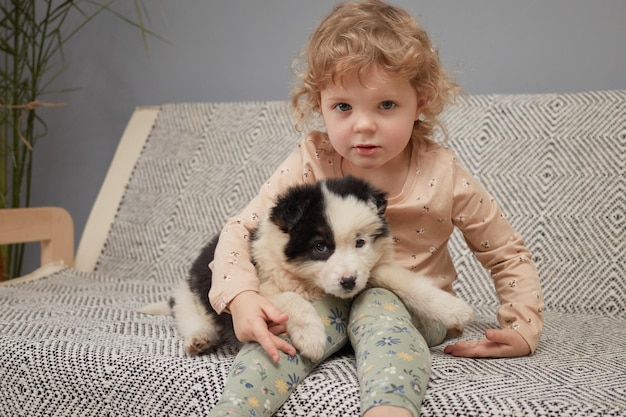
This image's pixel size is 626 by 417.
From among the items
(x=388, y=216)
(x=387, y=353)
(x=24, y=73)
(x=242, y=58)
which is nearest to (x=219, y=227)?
(x=242, y=58)

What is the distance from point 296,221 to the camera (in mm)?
1145

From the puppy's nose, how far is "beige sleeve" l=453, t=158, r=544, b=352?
370mm

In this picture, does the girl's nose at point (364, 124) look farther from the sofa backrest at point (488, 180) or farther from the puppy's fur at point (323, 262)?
the sofa backrest at point (488, 180)

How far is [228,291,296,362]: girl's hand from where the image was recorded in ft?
3.52

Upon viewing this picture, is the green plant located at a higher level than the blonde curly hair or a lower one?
lower

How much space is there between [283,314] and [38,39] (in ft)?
7.78

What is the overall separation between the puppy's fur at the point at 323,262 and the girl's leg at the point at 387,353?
4cm

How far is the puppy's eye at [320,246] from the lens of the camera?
3.75 feet

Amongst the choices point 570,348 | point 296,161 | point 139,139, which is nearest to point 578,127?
point 570,348

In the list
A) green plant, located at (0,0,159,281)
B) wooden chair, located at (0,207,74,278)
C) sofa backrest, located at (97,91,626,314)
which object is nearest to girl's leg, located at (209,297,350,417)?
sofa backrest, located at (97,91,626,314)

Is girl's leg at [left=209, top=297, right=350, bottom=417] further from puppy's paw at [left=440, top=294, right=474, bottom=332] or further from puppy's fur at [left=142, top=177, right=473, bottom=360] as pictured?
puppy's paw at [left=440, top=294, right=474, bottom=332]

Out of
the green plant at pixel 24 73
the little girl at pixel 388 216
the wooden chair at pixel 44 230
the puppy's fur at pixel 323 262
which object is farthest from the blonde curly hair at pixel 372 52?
the green plant at pixel 24 73

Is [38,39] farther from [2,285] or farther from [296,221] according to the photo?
[296,221]

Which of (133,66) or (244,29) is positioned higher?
(244,29)
